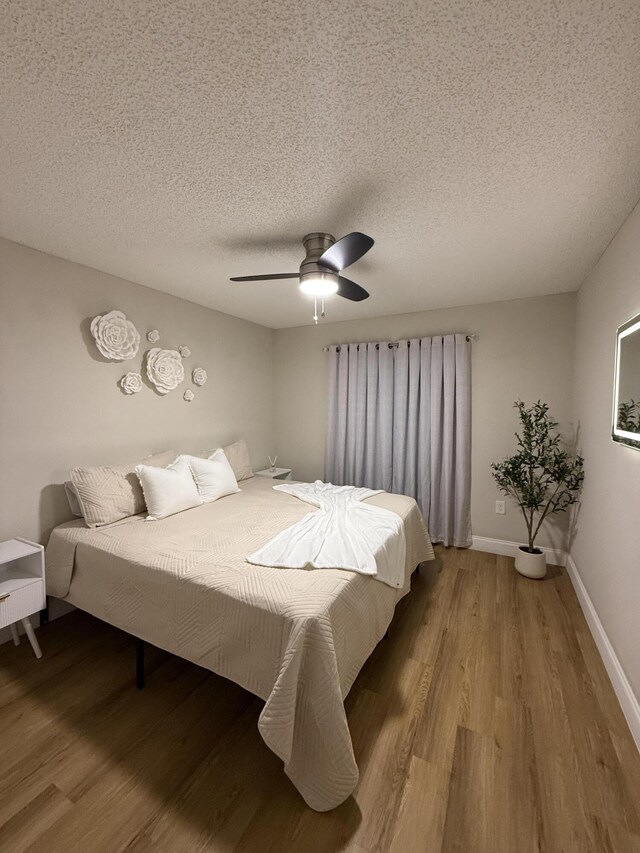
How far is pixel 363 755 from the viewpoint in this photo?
1486 millimetres

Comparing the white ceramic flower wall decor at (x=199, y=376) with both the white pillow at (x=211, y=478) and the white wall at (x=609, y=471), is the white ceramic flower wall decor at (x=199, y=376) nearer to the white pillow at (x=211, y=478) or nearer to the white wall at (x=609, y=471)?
the white pillow at (x=211, y=478)

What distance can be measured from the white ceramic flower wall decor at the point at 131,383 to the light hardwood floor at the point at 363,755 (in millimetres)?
1751

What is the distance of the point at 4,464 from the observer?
2193 mm

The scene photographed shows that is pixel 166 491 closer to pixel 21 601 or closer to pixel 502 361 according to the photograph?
→ pixel 21 601

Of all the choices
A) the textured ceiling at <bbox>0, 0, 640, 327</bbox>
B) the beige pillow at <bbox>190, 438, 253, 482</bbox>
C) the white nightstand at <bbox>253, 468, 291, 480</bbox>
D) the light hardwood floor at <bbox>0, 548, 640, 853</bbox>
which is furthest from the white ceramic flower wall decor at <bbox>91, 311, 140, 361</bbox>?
the light hardwood floor at <bbox>0, 548, 640, 853</bbox>

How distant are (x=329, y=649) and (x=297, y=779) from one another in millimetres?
481

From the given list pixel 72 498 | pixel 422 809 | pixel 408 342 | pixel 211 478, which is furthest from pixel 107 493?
pixel 408 342

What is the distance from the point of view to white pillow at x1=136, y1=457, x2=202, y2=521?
97.6 inches

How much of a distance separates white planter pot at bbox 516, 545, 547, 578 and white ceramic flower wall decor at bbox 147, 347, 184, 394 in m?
3.38

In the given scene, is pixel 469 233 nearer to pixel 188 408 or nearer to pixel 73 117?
pixel 73 117

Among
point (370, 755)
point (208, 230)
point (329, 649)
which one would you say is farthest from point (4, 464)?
point (370, 755)

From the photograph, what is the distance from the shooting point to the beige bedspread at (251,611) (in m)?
1.30

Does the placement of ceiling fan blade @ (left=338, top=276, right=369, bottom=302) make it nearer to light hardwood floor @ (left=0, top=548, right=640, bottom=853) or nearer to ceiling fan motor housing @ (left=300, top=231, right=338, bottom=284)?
ceiling fan motor housing @ (left=300, top=231, right=338, bottom=284)

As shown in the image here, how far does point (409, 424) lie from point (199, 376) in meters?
2.19
